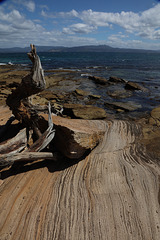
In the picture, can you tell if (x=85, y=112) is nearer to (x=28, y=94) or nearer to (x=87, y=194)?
(x=28, y=94)

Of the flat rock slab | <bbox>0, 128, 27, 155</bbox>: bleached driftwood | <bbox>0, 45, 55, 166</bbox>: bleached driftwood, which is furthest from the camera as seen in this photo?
<bbox>0, 128, 27, 155</bbox>: bleached driftwood

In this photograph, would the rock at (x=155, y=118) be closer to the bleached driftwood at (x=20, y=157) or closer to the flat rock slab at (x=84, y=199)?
the flat rock slab at (x=84, y=199)

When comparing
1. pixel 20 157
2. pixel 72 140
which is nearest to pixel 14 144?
pixel 20 157

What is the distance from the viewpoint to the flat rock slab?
356 cm

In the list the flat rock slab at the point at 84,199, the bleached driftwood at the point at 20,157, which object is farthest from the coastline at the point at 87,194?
the bleached driftwood at the point at 20,157

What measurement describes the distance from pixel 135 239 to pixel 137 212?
0.60 metres

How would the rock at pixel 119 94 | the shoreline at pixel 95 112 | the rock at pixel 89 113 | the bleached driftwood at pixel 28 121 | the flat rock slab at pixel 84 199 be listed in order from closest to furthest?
the flat rock slab at pixel 84 199
the bleached driftwood at pixel 28 121
the shoreline at pixel 95 112
the rock at pixel 89 113
the rock at pixel 119 94

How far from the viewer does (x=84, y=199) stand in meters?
4.25

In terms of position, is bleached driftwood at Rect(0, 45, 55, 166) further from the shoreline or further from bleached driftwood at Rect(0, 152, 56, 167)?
the shoreline

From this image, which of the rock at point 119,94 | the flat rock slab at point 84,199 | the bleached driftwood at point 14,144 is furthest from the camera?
the rock at point 119,94

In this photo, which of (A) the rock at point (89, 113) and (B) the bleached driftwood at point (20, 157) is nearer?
(B) the bleached driftwood at point (20, 157)

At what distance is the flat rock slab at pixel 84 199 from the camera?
11.7 ft

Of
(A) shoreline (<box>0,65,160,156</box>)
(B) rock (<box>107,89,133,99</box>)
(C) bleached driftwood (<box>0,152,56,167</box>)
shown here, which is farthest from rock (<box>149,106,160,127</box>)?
(C) bleached driftwood (<box>0,152,56,167</box>)

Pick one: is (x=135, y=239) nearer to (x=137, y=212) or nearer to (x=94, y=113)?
(x=137, y=212)
